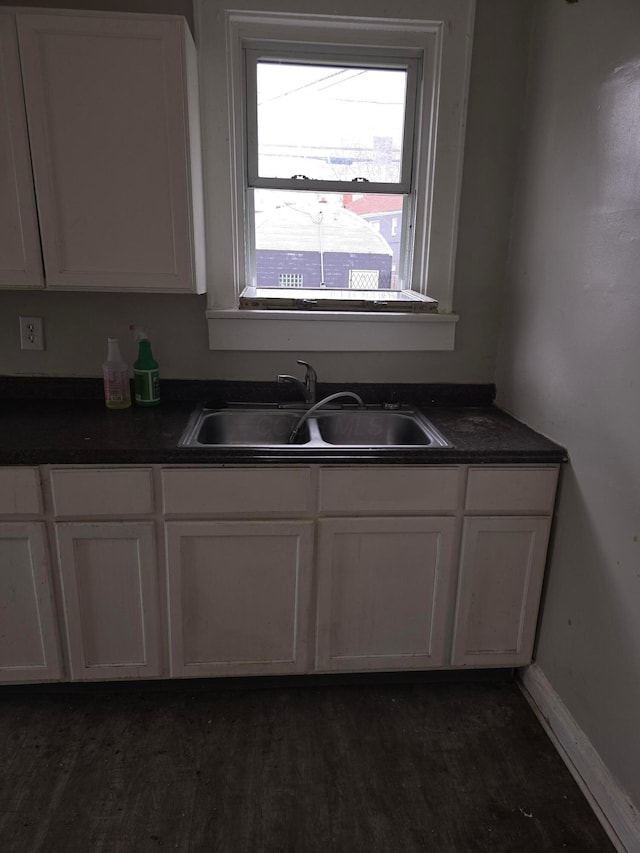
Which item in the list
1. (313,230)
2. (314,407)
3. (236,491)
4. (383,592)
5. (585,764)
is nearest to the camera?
(585,764)

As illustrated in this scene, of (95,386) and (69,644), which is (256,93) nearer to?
(95,386)

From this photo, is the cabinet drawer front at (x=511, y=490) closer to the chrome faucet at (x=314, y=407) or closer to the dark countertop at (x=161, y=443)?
the dark countertop at (x=161, y=443)

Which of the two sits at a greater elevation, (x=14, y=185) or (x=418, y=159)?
(x=418, y=159)

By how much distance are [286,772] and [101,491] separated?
962 mm

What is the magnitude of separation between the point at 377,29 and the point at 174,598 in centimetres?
202

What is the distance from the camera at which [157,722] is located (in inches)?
67.7

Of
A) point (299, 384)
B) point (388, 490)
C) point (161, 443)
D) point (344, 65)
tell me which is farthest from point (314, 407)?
point (344, 65)

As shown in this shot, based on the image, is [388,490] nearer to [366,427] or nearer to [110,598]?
[366,427]

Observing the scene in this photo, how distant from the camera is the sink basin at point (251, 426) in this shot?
78.7 inches

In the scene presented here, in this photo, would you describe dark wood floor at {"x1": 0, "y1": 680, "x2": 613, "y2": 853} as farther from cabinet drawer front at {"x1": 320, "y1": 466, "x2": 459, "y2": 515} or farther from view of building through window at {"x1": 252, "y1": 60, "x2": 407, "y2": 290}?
view of building through window at {"x1": 252, "y1": 60, "x2": 407, "y2": 290}

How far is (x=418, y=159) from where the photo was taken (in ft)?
6.72

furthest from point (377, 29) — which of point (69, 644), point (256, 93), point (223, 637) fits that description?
point (69, 644)

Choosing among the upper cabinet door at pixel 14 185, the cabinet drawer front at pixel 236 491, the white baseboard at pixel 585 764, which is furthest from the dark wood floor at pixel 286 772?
the upper cabinet door at pixel 14 185

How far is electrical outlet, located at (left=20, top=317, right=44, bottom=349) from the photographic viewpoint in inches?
78.7
